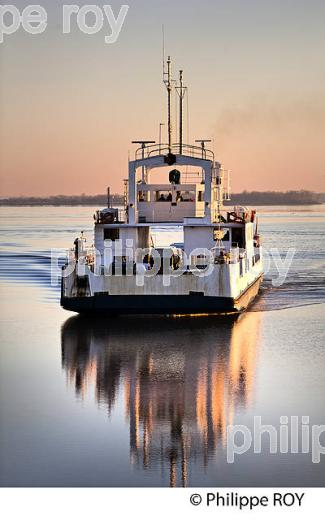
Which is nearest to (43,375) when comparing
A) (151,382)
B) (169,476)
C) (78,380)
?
(78,380)

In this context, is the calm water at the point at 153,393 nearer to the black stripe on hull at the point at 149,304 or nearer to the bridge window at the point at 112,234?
the black stripe on hull at the point at 149,304

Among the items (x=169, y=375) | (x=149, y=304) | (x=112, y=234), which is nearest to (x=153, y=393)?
(x=169, y=375)

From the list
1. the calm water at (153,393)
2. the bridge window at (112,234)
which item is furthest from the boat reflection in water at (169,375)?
the bridge window at (112,234)

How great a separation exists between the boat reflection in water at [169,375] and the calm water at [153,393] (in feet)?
0.08

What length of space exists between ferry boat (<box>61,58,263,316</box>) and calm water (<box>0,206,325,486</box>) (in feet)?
2.13

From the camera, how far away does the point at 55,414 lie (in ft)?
50.9

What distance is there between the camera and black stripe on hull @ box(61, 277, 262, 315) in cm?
2253

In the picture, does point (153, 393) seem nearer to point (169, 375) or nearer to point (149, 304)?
point (169, 375)

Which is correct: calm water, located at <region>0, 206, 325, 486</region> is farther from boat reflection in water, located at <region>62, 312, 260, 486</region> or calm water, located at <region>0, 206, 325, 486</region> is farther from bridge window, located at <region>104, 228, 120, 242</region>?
bridge window, located at <region>104, 228, 120, 242</region>

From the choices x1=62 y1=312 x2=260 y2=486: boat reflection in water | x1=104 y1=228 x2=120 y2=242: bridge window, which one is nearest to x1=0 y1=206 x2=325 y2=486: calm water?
x1=62 y1=312 x2=260 y2=486: boat reflection in water

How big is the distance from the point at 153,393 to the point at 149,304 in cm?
590
